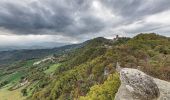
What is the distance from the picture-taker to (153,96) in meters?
26.9

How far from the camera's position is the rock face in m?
27.0

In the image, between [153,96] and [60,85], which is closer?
[153,96]

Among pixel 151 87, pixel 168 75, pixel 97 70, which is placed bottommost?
pixel 97 70

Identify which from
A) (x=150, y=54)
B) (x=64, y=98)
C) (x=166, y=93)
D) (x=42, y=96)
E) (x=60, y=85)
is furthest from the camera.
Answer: (x=42, y=96)

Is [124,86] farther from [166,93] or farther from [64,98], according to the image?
[64,98]

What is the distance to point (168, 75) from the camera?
51.5 m

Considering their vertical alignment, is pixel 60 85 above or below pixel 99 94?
below

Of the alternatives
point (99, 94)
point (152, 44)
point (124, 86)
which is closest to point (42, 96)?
point (152, 44)

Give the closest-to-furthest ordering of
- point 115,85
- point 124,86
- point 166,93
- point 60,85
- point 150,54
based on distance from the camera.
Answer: point 166,93
point 124,86
point 115,85
point 150,54
point 60,85

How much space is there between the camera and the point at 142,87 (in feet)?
89.0

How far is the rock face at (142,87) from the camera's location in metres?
27.0

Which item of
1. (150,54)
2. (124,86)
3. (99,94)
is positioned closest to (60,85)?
(150,54)

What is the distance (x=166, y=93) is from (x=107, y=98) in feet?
82.3

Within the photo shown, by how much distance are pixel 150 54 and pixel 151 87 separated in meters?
85.5
